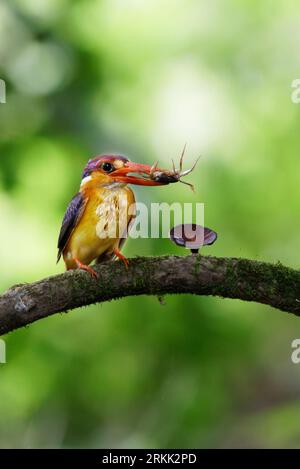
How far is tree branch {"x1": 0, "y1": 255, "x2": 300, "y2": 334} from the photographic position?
319 cm

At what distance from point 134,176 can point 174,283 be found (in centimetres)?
75

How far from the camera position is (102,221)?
12.6 feet

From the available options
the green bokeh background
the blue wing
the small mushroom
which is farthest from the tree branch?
the green bokeh background

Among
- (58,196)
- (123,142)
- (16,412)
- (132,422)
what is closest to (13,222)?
(58,196)

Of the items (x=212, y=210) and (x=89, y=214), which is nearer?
(x=89, y=214)

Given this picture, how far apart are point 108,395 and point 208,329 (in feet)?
3.41

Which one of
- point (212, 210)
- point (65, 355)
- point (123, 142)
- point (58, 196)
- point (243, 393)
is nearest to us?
point (123, 142)

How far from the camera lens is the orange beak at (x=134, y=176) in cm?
370

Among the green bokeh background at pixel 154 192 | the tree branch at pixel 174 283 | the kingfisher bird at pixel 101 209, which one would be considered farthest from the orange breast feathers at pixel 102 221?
the green bokeh background at pixel 154 192

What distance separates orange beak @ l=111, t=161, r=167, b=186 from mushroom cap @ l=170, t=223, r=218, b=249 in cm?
41

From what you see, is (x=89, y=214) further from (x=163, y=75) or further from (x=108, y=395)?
(x=163, y=75)

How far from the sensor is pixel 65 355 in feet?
20.4

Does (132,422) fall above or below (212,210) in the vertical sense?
below
